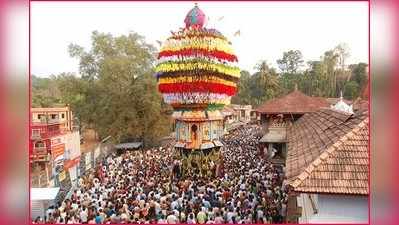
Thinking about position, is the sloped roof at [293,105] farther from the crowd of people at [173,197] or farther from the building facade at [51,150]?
the building facade at [51,150]

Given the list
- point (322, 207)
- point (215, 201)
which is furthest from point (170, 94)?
point (322, 207)

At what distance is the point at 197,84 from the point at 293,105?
4.63m

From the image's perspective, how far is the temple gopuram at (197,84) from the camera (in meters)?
11.4

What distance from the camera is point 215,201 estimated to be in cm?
884

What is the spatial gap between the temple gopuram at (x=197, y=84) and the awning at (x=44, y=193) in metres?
4.64

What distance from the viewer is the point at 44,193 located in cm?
821

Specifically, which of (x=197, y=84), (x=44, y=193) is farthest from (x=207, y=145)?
(x=44, y=193)

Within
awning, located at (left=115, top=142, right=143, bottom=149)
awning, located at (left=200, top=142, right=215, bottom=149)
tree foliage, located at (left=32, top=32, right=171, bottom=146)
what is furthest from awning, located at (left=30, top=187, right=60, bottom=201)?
awning, located at (left=115, top=142, right=143, bottom=149)

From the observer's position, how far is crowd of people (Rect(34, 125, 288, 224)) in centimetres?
790

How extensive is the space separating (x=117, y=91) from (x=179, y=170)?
5.88 metres

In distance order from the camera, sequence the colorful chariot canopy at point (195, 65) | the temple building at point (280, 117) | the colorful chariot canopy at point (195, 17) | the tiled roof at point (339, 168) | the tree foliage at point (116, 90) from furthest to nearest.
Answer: the tree foliage at point (116, 90)
the temple building at point (280, 117)
the colorful chariot canopy at point (195, 17)
the colorful chariot canopy at point (195, 65)
the tiled roof at point (339, 168)

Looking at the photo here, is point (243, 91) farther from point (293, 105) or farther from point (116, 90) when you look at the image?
point (116, 90)

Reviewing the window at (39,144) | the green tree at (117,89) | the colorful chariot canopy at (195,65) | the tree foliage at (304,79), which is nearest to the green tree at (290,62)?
the tree foliage at (304,79)

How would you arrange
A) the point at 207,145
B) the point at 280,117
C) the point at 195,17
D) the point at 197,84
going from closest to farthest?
the point at 197,84
the point at 195,17
the point at 207,145
the point at 280,117
